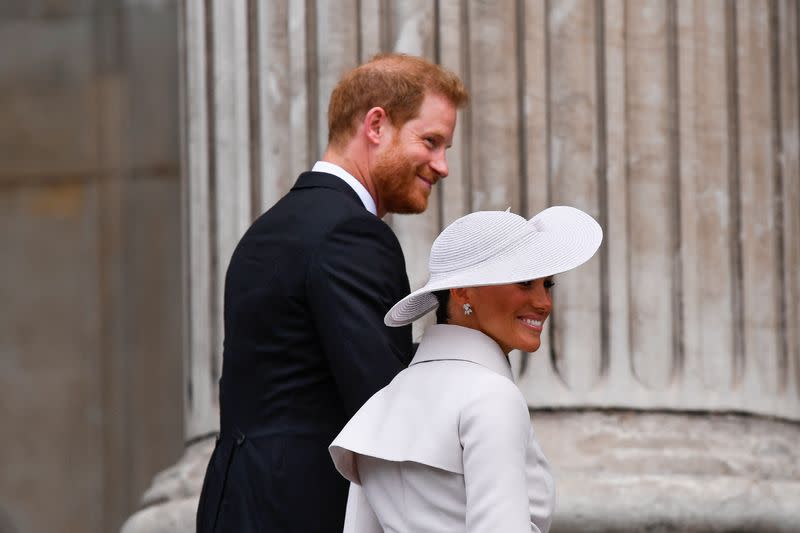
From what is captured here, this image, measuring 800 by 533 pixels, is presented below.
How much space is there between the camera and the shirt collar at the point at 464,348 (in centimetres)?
308

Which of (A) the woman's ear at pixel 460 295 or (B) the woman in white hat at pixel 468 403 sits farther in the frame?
(A) the woman's ear at pixel 460 295

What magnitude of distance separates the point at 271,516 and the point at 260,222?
63cm

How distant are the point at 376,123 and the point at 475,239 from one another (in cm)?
87

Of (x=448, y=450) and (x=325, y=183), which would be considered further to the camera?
(x=325, y=183)

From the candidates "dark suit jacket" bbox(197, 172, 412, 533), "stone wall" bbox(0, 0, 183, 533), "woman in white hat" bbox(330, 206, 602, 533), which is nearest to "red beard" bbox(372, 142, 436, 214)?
"dark suit jacket" bbox(197, 172, 412, 533)

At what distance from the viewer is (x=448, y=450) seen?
2.98m

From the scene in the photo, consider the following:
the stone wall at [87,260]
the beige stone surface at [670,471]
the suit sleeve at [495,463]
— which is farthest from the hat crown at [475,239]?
the stone wall at [87,260]

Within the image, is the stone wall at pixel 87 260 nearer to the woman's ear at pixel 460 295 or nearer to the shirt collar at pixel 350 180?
the shirt collar at pixel 350 180

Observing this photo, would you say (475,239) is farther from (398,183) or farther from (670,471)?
(670,471)

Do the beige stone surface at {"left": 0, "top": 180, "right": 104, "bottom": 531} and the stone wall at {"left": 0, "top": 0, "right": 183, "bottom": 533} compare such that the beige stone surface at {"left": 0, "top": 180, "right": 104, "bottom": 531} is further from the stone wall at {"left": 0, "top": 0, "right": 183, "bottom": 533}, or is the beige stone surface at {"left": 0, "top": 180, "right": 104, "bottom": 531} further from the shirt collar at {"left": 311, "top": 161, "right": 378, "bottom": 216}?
the shirt collar at {"left": 311, "top": 161, "right": 378, "bottom": 216}

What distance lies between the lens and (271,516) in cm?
368

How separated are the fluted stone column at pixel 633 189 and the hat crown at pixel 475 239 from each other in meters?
1.68

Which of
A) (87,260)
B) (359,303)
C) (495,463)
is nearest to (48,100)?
(87,260)

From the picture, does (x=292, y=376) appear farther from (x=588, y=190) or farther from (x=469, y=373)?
(x=588, y=190)
